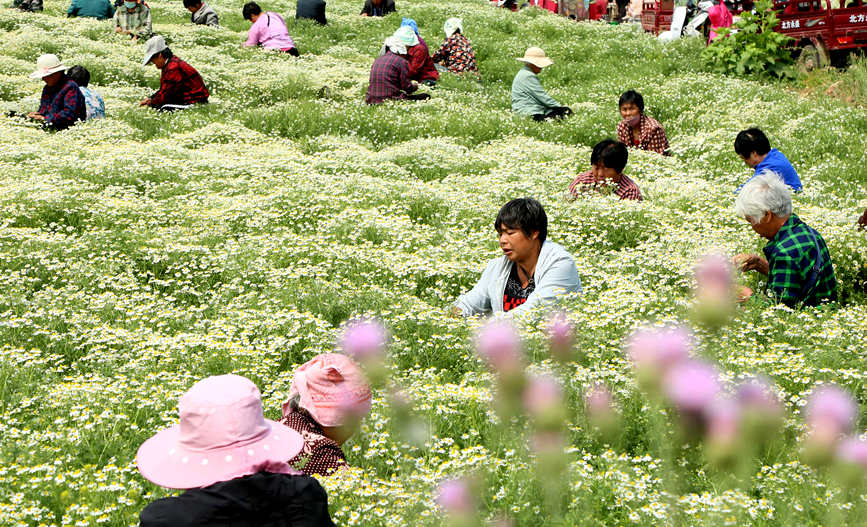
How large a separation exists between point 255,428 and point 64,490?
1.71m

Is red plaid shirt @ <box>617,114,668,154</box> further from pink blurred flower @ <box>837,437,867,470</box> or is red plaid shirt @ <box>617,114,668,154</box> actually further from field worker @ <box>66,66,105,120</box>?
pink blurred flower @ <box>837,437,867,470</box>

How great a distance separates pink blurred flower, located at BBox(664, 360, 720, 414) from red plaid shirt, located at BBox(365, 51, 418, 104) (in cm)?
1696

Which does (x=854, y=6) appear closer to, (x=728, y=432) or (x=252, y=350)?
(x=252, y=350)

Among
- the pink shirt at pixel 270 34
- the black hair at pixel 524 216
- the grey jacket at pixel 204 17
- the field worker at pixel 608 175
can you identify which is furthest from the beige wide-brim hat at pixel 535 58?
the grey jacket at pixel 204 17

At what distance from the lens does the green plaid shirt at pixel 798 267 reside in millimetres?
7095

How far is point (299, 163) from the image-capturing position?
13664mm

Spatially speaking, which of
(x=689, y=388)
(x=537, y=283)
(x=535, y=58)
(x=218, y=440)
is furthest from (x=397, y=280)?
(x=535, y=58)

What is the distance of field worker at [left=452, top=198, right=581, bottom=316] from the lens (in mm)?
6996

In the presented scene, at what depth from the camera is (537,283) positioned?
7.13m

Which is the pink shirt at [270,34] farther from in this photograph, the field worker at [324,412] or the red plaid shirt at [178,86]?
the field worker at [324,412]

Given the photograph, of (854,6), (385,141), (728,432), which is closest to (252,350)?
(728,432)

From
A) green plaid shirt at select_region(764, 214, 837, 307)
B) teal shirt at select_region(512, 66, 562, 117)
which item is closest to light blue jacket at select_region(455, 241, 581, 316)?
green plaid shirt at select_region(764, 214, 837, 307)

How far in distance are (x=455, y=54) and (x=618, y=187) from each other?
1301 centimetres

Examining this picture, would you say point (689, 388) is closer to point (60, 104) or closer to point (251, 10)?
point (60, 104)
